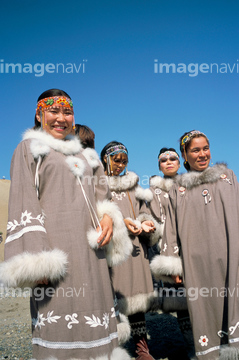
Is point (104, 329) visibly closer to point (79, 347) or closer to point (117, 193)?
point (79, 347)

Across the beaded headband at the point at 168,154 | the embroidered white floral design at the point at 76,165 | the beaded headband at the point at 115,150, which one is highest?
the beaded headband at the point at 168,154

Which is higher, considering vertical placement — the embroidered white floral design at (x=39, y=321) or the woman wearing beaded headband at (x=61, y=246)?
the woman wearing beaded headband at (x=61, y=246)

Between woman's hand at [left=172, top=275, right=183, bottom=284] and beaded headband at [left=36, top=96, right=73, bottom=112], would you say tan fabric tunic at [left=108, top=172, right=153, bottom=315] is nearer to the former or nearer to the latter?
woman's hand at [left=172, top=275, right=183, bottom=284]

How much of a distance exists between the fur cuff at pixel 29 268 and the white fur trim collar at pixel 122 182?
1871 millimetres

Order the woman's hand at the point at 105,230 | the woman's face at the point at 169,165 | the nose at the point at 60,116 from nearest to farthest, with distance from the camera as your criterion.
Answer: the woman's hand at the point at 105,230 < the nose at the point at 60,116 < the woman's face at the point at 169,165

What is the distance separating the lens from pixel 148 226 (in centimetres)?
347

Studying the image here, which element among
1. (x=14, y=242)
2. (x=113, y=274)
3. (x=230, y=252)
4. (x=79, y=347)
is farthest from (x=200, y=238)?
(x=14, y=242)

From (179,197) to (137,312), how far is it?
51.1 inches

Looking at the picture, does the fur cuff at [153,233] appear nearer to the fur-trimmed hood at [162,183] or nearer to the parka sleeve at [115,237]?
the fur-trimmed hood at [162,183]

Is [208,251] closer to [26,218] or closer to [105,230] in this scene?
[105,230]

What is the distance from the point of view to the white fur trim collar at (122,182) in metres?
3.71

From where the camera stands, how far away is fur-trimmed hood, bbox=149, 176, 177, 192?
4230mm

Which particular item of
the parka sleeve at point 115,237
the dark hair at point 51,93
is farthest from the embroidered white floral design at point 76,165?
the dark hair at point 51,93

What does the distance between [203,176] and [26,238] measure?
1.70m
